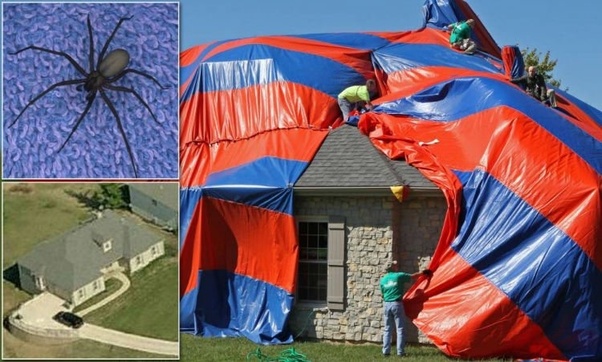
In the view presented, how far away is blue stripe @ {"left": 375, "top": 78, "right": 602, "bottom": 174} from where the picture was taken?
12.8m

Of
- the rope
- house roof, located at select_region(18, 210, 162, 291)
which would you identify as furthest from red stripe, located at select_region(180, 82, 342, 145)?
house roof, located at select_region(18, 210, 162, 291)

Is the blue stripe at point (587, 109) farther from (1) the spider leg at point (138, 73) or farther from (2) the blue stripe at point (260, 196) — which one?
(1) the spider leg at point (138, 73)

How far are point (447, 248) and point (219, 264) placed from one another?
403cm

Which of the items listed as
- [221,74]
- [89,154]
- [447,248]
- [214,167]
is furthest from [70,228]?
[221,74]

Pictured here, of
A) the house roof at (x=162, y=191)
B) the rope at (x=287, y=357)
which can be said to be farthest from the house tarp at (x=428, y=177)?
the house roof at (x=162, y=191)

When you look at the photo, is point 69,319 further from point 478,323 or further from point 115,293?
point 478,323

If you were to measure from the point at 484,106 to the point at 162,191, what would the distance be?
28.2 feet

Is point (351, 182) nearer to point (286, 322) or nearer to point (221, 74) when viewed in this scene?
point (286, 322)

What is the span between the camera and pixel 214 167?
15.0 m

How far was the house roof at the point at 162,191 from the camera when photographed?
233 inches

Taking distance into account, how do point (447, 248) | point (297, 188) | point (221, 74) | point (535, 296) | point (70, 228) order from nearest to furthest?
1. point (70, 228)
2. point (535, 296)
3. point (447, 248)
4. point (297, 188)
5. point (221, 74)

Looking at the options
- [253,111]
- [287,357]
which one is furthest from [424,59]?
[287,357]

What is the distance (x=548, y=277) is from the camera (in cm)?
1183

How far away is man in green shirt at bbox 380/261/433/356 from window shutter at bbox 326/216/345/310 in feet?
3.51
